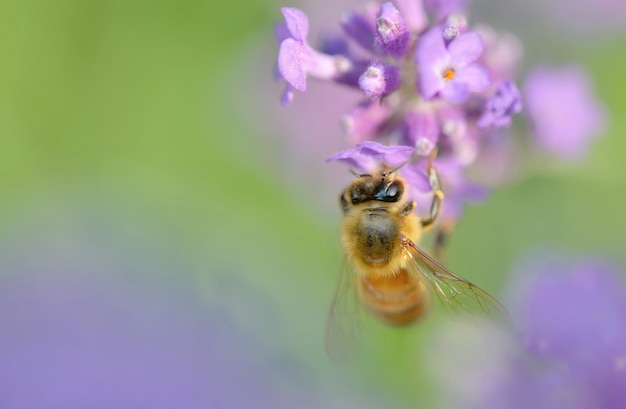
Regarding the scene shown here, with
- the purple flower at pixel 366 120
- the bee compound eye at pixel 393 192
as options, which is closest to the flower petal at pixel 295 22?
the purple flower at pixel 366 120

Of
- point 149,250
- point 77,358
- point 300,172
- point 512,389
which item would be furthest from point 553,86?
point 77,358

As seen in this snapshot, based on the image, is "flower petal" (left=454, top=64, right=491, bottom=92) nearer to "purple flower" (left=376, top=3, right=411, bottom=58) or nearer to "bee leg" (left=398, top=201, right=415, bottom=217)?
"purple flower" (left=376, top=3, right=411, bottom=58)

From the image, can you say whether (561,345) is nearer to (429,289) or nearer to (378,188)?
(429,289)

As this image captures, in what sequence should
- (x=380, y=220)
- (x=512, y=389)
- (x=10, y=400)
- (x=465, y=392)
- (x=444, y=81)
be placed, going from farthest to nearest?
(x=10, y=400) < (x=465, y=392) < (x=512, y=389) < (x=380, y=220) < (x=444, y=81)

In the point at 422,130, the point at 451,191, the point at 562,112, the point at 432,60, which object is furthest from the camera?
the point at 562,112

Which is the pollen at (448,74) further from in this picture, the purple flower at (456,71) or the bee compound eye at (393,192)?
the bee compound eye at (393,192)

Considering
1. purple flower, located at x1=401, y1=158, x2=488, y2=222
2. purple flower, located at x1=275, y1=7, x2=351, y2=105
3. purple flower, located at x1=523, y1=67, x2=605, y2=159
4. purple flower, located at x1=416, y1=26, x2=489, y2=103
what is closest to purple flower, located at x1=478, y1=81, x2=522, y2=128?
purple flower, located at x1=416, y1=26, x2=489, y2=103

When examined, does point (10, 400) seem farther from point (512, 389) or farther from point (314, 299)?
point (512, 389)

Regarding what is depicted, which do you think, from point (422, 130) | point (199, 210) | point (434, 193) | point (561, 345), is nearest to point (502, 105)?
point (422, 130)
